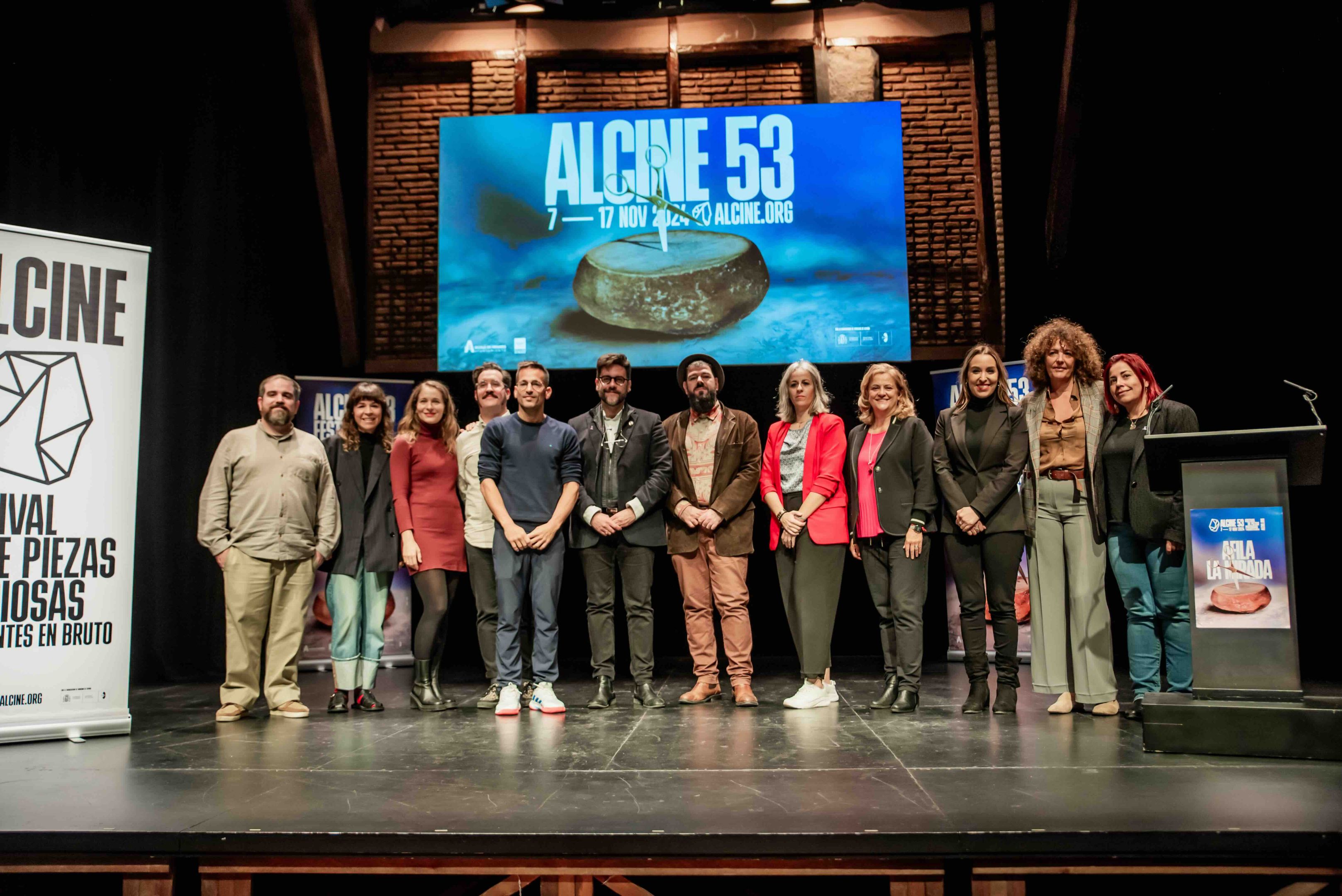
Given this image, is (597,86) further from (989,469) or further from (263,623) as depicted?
(263,623)

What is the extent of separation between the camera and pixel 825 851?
81.2 inches

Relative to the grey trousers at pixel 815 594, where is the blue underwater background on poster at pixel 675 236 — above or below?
above

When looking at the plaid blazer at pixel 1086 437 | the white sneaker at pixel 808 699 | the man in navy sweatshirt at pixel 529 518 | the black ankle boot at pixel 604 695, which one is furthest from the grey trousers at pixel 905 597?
the man in navy sweatshirt at pixel 529 518

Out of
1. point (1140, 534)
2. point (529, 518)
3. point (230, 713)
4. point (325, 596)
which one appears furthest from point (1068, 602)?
point (325, 596)

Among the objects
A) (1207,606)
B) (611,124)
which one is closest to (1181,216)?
(1207,606)

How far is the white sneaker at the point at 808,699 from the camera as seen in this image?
4043 millimetres

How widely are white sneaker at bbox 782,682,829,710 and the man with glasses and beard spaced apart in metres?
0.58

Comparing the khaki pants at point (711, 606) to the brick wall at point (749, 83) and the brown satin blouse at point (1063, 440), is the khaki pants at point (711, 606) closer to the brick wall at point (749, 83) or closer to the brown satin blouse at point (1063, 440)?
the brown satin blouse at point (1063, 440)

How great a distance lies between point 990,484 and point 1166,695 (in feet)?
3.42

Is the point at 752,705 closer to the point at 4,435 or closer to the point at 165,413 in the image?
the point at 4,435

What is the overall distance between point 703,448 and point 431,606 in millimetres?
1423

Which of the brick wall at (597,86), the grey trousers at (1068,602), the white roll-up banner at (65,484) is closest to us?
the white roll-up banner at (65,484)

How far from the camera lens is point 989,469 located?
386cm

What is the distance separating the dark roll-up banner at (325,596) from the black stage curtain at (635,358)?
1.26 ft
